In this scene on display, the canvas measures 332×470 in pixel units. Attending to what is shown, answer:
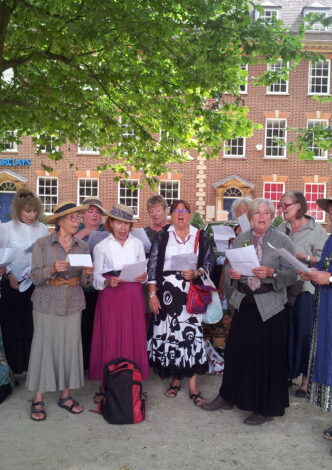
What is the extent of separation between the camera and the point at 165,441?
380 centimetres

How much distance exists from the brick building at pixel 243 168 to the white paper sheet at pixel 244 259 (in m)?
19.4

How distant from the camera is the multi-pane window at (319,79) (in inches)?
947

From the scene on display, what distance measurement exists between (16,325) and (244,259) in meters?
2.71

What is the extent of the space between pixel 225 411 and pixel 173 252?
1643 mm

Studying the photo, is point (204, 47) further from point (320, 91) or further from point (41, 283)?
point (320, 91)

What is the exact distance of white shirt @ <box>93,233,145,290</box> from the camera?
459cm

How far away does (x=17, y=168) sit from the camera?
23938mm

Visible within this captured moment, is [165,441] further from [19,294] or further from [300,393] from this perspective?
[19,294]

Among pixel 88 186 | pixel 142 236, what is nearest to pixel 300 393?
pixel 142 236

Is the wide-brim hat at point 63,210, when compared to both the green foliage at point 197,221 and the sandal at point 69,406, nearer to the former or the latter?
the sandal at point 69,406

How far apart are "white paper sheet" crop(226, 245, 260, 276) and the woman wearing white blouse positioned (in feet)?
7.39

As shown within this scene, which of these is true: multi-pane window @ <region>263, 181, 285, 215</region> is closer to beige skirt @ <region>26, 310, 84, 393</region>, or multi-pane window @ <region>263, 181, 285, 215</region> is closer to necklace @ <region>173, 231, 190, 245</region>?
necklace @ <region>173, 231, 190, 245</region>

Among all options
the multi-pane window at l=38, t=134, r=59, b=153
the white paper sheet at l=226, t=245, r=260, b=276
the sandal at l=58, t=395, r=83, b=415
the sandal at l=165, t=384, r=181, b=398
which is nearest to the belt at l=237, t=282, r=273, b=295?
the white paper sheet at l=226, t=245, r=260, b=276

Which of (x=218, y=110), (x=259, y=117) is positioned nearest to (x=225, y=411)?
(x=218, y=110)
